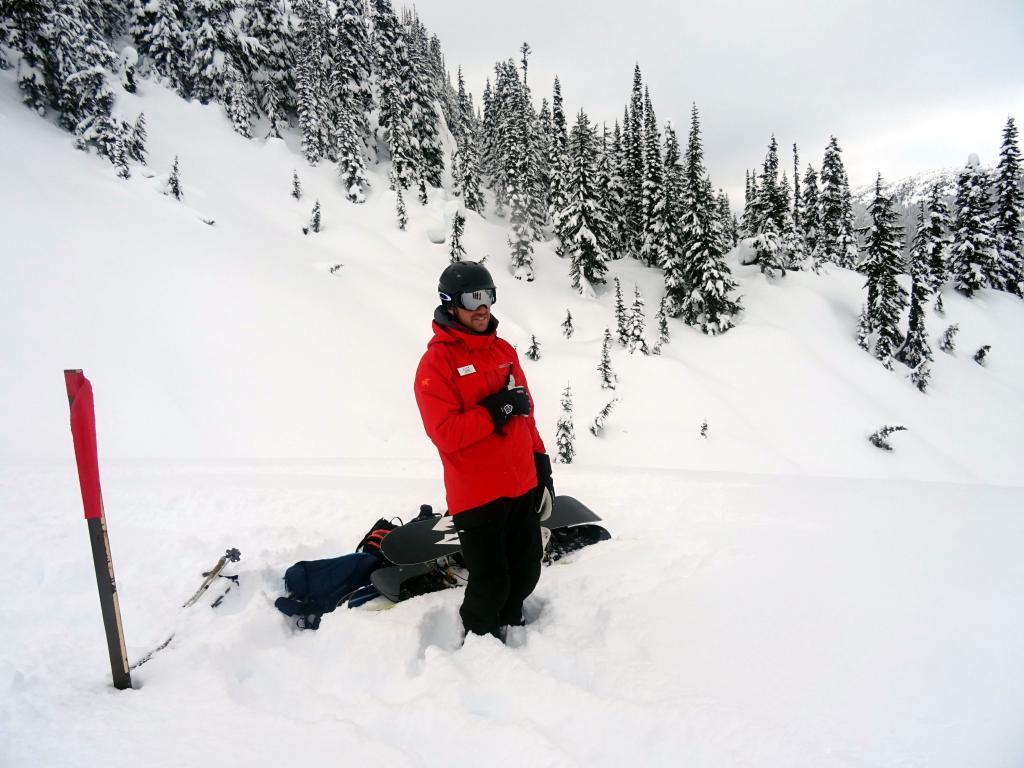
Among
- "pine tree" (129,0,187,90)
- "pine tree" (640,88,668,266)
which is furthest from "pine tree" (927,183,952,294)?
"pine tree" (129,0,187,90)

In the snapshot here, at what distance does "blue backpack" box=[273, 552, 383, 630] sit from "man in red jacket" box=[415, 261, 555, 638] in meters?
1.10

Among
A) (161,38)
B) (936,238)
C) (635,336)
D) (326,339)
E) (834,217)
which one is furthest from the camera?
(834,217)

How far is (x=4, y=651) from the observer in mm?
2740

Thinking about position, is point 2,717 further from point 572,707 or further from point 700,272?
point 700,272

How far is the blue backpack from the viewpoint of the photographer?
3.51m

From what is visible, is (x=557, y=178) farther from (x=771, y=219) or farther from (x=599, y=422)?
(x=599, y=422)

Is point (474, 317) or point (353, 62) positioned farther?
point (353, 62)

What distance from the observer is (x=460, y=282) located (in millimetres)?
3031

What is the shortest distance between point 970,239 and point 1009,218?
4.46 meters

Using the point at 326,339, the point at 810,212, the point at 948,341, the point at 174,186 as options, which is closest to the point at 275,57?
the point at 174,186

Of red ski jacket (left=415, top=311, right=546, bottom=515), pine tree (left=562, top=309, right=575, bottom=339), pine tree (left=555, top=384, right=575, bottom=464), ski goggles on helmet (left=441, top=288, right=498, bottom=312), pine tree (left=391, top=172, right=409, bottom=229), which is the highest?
pine tree (left=391, top=172, right=409, bottom=229)

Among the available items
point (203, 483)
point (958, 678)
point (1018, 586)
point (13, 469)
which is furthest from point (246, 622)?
point (1018, 586)

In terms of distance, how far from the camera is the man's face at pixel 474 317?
308cm

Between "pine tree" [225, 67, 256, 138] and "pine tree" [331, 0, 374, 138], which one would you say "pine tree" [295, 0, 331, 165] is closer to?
"pine tree" [331, 0, 374, 138]
